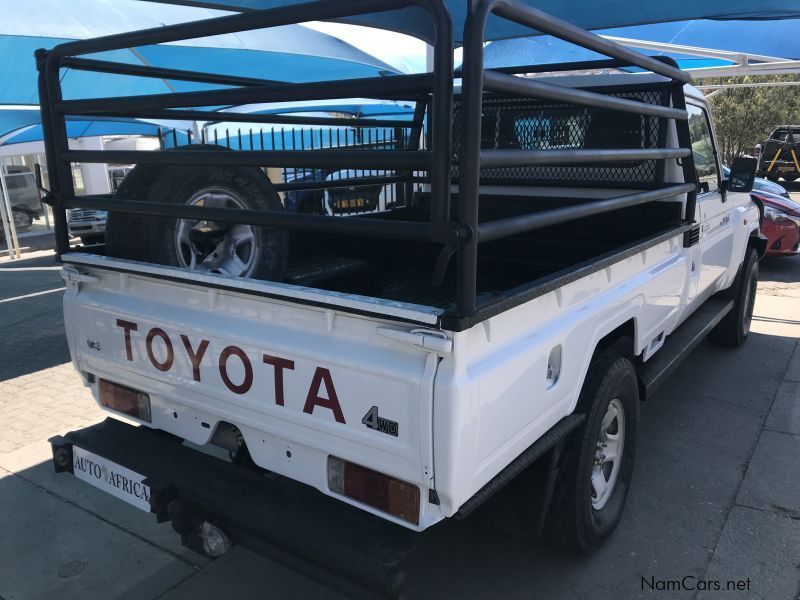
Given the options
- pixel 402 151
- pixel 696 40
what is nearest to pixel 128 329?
pixel 402 151

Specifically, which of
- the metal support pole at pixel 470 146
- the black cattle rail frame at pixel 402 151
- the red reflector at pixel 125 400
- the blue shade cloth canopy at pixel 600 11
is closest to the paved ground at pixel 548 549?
the red reflector at pixel 125 400

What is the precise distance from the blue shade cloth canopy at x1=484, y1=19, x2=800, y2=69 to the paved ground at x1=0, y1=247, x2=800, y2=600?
629cm

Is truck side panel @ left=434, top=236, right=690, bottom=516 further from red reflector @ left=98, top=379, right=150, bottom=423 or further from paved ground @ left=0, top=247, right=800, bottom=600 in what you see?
red reflector @ left=98, top=379, right=150, bottom=423

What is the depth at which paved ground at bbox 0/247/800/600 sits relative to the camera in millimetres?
2805

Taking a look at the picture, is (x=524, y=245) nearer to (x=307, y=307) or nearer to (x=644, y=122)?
(x=644, y=122)

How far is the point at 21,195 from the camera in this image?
15.8m

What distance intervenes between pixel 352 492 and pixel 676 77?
2.65 meters

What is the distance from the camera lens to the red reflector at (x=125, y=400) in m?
2.67

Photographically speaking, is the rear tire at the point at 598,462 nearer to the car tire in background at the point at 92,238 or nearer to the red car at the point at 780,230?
the car tire in background at the point at 92,238

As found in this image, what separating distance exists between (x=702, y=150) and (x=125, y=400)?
3884 millimetres

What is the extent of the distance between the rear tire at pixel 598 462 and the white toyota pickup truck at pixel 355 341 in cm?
1

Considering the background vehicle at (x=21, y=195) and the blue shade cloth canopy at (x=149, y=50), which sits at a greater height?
the blue shade cloth canopy at (x=149, y=50)

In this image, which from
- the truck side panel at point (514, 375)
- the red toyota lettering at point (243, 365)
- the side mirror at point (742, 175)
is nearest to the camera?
the truck side panel at point (514, 375)

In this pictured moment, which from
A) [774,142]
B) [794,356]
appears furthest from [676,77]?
[774,142]
